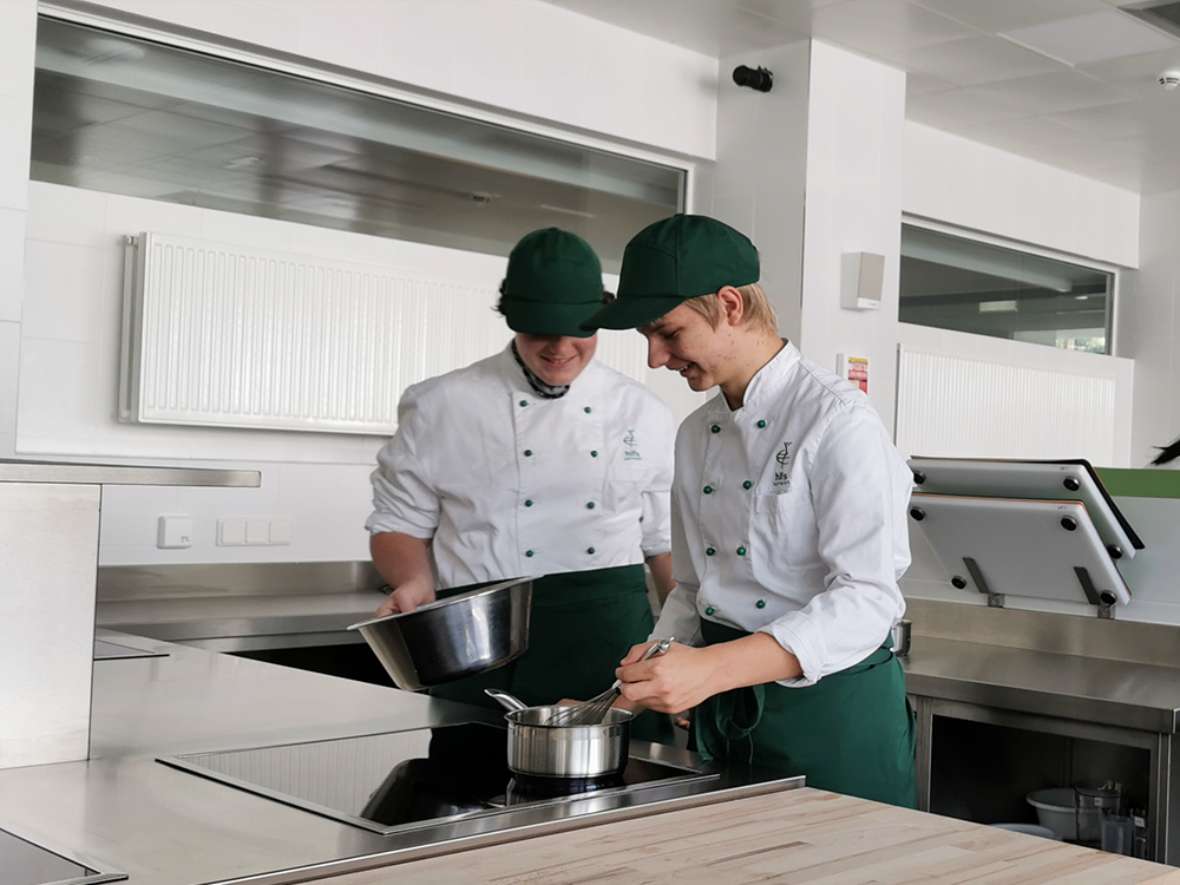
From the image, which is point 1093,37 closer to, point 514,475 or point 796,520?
point 514,475

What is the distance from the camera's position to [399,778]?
1.40 m

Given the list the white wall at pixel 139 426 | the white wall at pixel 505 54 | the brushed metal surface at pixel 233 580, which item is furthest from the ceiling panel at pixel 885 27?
the brushed metal surface at pixel 233 580

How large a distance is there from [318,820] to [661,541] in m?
1.27

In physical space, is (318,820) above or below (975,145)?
below

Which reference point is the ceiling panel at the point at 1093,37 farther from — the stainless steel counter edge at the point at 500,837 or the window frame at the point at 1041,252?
the stainless steel counter edge at the point at 500,837

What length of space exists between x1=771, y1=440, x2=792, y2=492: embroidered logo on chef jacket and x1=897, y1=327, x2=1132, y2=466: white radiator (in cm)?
370

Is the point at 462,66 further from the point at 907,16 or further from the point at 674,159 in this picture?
the point at 907,16

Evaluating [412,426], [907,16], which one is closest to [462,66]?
[907,16]

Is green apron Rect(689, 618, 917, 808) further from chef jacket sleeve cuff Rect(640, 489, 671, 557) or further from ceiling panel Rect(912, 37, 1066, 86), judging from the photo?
ceiling panel Rect(912, 37, 1066, 86)

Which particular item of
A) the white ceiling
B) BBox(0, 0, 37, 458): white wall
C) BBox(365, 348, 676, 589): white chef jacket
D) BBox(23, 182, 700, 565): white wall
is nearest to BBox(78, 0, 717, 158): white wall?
the white ceiling

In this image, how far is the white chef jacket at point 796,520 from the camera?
152cm

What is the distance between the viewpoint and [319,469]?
12.1 feet

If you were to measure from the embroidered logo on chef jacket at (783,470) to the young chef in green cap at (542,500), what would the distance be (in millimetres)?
632

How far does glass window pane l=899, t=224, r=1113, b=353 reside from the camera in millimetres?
5500
